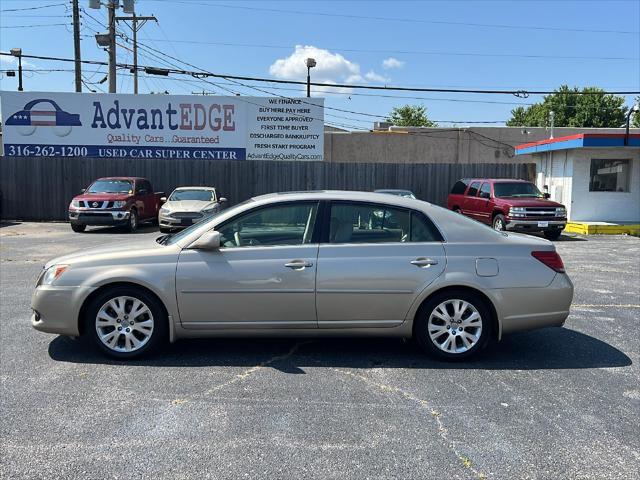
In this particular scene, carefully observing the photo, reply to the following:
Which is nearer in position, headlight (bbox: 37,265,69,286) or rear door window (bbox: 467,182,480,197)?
headlight (bbox: 37,265,69,286)

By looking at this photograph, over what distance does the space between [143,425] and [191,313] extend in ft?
4.21

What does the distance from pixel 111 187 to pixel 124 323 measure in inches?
538

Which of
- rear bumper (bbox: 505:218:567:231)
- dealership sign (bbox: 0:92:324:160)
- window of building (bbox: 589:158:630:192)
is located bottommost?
rear bumper (bbox: 505:218:567:231)

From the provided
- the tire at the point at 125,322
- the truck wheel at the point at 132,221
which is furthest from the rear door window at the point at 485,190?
the tire at the point at 125,322

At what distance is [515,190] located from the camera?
53.7 ft

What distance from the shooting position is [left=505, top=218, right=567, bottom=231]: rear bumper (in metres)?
15.2

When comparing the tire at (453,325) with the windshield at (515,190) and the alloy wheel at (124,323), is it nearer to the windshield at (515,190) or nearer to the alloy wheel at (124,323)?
the alloy wheel at (124,323)

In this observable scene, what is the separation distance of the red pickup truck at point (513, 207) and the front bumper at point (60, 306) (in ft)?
41.6

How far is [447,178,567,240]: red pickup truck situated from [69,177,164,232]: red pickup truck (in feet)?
34.1

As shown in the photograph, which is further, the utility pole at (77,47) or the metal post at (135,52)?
the metal post at (135,52)

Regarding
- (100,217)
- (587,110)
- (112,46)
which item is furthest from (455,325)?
(587,110)

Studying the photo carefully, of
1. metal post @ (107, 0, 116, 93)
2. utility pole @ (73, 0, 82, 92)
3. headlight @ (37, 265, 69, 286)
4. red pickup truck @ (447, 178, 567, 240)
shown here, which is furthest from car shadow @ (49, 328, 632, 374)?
utility pole @ (73, 0, 82, 92)

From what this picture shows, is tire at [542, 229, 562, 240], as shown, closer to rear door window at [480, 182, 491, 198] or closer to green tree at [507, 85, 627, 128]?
rear door window at [480, 182, 491, 198]

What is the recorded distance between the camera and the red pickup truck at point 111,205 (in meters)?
16.4
